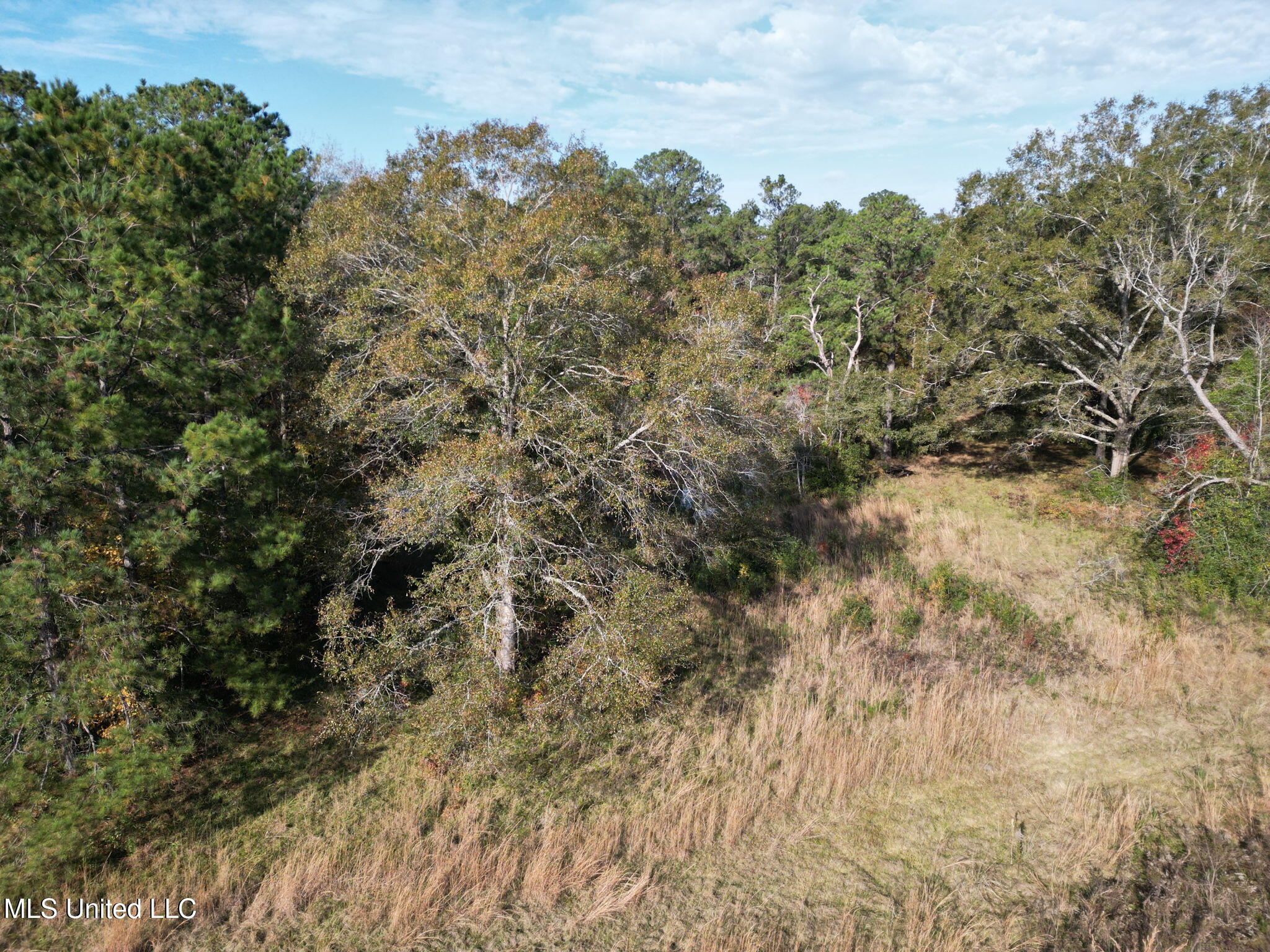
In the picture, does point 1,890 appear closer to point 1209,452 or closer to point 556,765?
point 556,765

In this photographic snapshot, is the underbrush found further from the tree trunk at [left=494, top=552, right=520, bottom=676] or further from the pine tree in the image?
the pine tree

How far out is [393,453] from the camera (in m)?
10.0

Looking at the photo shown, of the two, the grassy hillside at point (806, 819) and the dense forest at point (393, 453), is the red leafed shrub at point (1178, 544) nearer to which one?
the dense forest at point (393, 453)

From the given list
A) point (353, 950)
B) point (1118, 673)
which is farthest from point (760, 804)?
point (1118, 673)

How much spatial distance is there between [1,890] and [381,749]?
13.1 feet

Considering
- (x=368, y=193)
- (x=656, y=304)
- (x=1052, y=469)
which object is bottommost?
(x=1052, y=469)

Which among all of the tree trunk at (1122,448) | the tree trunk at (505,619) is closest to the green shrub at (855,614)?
the tree trunk at (505,619)

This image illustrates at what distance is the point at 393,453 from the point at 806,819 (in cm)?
807

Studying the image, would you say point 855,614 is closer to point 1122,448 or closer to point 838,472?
point 838,472

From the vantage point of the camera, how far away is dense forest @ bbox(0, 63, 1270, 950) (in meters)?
6.62

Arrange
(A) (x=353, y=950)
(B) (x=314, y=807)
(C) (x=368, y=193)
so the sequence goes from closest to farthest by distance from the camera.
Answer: (A) (x=353, y=950) → (B) (x=314, y=807) → (C) (x=368, y=193)

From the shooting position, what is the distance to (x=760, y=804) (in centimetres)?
801

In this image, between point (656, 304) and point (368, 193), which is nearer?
point (368, 193)

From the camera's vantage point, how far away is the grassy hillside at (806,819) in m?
6.25
